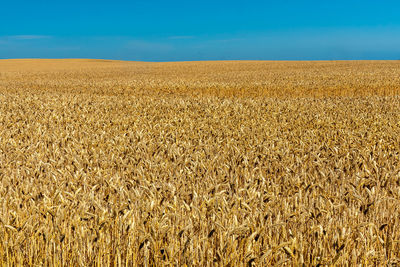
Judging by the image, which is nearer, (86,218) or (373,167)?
(86,218)

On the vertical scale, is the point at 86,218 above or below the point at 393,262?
above

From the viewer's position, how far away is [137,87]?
23.4 metres

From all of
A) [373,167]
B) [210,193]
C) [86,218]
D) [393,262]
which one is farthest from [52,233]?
[373,167]

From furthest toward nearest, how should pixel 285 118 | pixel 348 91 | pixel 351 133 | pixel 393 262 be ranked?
pixel 348 91 → pixel 285 118 → pixel 351 133 → pixel 393 262

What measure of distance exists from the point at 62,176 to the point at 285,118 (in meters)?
6.43

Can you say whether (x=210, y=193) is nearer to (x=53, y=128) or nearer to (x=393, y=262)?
(x=393, y=262)

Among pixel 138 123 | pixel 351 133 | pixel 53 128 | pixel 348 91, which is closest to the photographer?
pixel 351 133

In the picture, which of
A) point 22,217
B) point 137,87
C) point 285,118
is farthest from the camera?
point 137,87

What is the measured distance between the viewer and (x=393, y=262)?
7.80 feet

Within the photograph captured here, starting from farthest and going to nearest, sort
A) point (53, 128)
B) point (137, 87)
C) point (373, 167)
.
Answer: point (137, 87), point (53, 128), point (373, 167)

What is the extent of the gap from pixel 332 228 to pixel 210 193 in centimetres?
123

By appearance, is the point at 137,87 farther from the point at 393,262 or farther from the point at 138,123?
the point at 393,262

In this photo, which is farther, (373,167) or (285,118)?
(285,118)

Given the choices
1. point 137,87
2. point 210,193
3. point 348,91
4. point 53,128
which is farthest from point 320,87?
point 210,193
